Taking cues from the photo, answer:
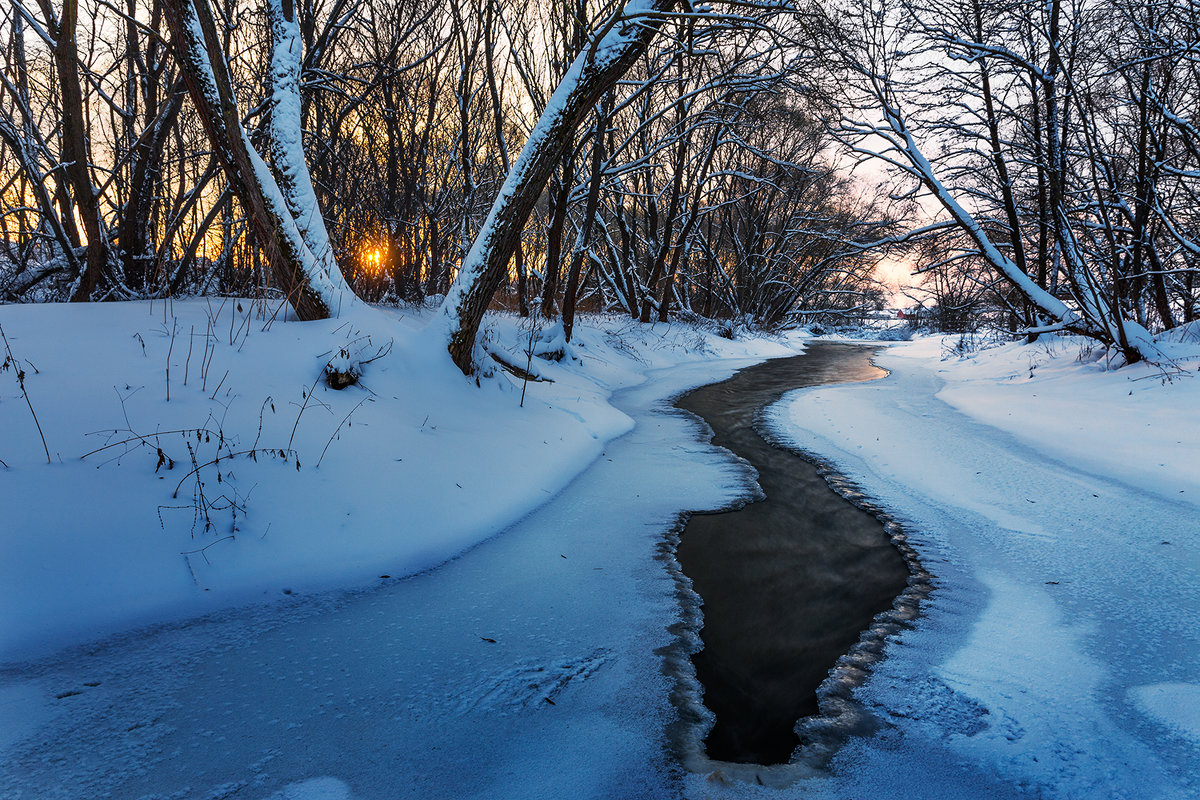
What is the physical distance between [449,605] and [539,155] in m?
3.81

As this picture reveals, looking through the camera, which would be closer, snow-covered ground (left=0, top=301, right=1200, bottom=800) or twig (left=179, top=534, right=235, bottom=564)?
snow-covered ground (left=0, top=301, right=1200, bottom=800)

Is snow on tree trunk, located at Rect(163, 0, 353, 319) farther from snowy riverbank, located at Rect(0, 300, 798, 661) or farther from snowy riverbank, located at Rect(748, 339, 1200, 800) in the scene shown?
snowy riverbank, located at Rect(748, 339, 1200, 800)

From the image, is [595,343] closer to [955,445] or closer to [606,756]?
[955,445]

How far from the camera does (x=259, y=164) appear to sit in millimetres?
4574

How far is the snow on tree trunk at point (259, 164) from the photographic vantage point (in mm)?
4281

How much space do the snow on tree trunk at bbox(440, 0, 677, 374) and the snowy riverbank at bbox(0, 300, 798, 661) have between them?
457 mm

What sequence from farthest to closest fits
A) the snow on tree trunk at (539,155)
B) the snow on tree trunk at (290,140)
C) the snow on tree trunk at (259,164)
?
the snow on tree trunk at (290,140) < the snow on tree trunk at (539,155) < the snow on tree trunk at (259,164)

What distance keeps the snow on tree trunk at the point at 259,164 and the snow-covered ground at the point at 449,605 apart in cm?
47

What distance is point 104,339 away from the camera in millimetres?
3537

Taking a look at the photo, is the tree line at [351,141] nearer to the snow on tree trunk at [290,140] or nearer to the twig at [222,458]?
the snow on tree trunk at [290,140]

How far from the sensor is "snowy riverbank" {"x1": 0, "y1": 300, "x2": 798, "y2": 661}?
2.27 meters

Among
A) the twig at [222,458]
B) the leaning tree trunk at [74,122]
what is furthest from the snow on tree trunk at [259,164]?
the leaning tree trunk at [74,122]

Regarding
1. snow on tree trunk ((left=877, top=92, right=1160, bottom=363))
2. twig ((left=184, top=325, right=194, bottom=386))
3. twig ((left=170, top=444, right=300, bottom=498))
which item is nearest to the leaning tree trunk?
twig ((left=184, top=325, right=194, bottom=386))

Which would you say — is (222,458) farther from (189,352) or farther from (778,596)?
(778,596)
